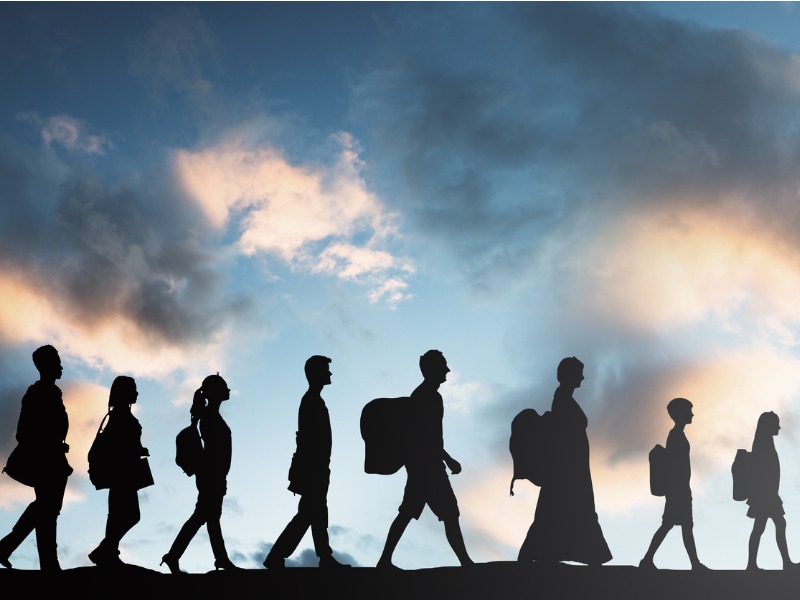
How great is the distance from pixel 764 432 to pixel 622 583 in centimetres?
621

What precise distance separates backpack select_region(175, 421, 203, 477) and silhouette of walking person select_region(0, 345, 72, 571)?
1.82 metres

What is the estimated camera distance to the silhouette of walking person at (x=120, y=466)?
12648mm

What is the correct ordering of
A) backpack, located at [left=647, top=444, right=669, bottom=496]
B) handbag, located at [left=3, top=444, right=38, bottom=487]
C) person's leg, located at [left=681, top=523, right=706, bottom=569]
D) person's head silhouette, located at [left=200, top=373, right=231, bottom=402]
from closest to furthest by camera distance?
handbag, located at [left=3, top=444, right=38, bottom=487]
person's head silhouette, located at [left=200, top=373, right=231, bottom=402]
person's leg, located at [left=681, top=523, right=706, bottom=569]
backpack, located at [left=647, top=444, right=669, bottom=496]

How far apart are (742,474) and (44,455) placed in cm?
1170

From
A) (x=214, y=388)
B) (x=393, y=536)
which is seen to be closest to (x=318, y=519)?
(x=393, y=536)

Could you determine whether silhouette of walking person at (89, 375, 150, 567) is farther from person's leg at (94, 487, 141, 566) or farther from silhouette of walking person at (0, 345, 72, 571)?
silhouette of walking person at (0, 345, 72, 571)

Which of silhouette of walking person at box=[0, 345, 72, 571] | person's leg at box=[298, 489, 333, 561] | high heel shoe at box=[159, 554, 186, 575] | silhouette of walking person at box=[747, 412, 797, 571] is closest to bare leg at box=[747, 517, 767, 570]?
silhouette of walking person at box=[747, 412, 797, 571]

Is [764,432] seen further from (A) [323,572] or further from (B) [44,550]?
(B) [44,550]

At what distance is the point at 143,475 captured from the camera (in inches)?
512

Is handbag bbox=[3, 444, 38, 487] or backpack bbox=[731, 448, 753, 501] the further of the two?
backpack bbox=[731, 448, 753, 501]

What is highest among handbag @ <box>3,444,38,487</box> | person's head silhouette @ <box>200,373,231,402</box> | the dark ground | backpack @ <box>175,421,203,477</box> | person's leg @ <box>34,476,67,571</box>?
person's head silhouette @ <box>200,373,231,402</box>

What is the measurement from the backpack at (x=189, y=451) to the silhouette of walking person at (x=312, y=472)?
1.37 meters

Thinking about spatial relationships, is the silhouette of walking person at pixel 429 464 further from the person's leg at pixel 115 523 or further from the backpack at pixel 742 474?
the backpack at pixel 742 474

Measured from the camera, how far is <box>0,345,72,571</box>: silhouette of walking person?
12.3m
